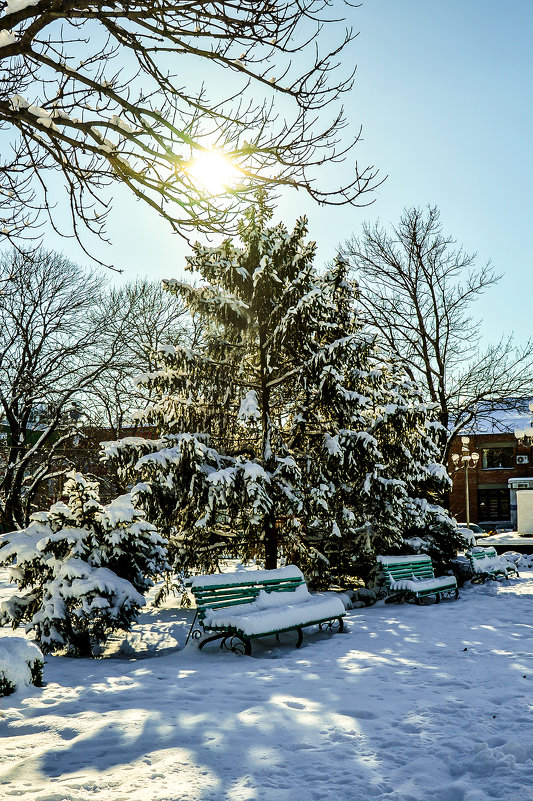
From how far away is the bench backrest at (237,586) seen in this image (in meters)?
7.78

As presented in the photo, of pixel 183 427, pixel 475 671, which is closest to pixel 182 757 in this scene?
pixel 475 671

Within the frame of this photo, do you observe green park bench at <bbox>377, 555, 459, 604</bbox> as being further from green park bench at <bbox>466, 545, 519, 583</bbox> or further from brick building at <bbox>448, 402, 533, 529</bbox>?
brick building at <bbox>448, 402, 533, 529</bbox>

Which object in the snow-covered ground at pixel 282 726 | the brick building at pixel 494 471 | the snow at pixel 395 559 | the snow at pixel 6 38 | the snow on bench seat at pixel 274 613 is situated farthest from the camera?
the brick building at pixel 494 471

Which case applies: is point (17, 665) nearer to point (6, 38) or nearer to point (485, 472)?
point (6, 38)

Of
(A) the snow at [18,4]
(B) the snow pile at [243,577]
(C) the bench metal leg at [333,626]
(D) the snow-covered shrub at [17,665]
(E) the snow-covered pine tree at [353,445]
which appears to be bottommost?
(C) the bench metal leg at [333,626]

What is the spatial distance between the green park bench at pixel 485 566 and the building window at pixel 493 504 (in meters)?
27.1

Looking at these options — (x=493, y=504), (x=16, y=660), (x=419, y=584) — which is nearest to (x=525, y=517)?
(x=493, y=504)

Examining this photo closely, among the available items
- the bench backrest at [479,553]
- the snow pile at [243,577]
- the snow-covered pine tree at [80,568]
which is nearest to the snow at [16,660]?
the snow-covered pine tree at [80,568]

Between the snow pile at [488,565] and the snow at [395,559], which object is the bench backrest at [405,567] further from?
the snow pile at [488,565]

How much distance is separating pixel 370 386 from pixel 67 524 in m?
6.93

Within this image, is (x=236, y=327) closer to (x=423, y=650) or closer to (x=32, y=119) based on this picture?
(x=423, y=650)

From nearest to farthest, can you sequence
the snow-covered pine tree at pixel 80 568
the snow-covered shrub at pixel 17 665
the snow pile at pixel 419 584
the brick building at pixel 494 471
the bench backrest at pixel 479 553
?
the snow-covered shrub at pixel 17 665
the snow-covered pine tree at pixel 80 568
the snow pile at pixel 419 584
the bench backrest at pixel 479 553
the brick building at pixel 494 471

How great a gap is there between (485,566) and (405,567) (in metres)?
3.52

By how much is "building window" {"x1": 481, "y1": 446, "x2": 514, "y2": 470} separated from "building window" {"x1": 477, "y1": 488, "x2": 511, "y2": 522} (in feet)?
5.64
